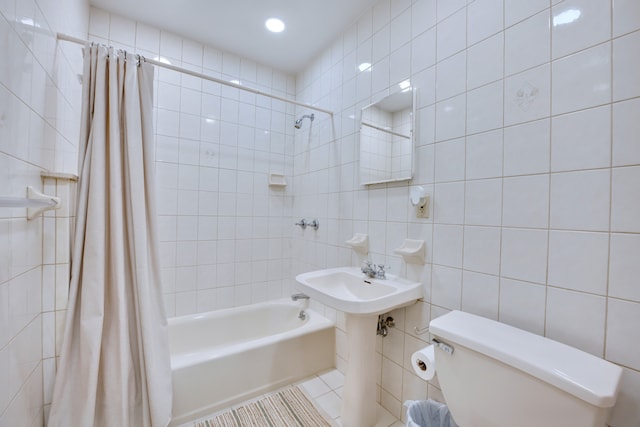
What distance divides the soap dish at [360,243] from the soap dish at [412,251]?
30 cm

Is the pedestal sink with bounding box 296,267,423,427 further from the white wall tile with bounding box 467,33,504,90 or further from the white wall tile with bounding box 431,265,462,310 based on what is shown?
the white wall tile with bounding box 467,33,504,90

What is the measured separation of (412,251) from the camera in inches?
52.8

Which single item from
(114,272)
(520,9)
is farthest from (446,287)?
(114,272)

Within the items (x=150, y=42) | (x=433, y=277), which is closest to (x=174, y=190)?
(x=150, y=42)

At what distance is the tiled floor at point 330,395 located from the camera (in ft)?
4.78

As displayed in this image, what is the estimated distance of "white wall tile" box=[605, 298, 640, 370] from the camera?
30.0 inches

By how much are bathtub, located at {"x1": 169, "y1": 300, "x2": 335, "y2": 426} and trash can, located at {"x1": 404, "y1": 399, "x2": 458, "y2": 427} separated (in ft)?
2.84

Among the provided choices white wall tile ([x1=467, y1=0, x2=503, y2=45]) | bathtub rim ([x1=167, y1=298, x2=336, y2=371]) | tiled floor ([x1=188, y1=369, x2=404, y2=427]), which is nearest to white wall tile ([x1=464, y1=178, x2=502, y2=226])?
white wall tile ([x1=467, y1=0, x2=503, y2=45])

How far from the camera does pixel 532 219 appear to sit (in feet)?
3.17

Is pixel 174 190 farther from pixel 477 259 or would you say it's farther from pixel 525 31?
pixel 525 31

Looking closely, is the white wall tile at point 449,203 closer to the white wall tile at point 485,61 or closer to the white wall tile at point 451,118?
the white wall tile at point 451,118

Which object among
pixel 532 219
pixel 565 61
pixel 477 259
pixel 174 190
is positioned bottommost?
pixel 477 259

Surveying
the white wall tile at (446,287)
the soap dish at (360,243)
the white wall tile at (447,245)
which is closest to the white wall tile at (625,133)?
the white wall tile at (447,245)

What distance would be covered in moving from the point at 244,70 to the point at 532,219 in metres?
2.41
